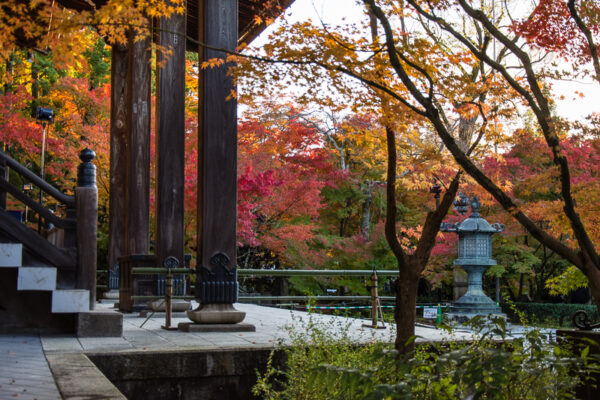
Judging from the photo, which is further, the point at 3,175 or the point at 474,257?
the point at 474,257

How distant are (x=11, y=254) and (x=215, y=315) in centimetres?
256

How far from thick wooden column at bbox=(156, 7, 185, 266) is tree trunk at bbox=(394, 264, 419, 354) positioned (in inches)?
208

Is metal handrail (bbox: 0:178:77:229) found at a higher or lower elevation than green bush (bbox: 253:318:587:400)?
higher

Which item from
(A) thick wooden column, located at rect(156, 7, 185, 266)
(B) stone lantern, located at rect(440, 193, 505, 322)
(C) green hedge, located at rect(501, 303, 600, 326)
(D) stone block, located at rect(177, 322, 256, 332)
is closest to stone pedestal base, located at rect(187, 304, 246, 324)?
(D) stone block, located at rect(177, 322, 256, 332)

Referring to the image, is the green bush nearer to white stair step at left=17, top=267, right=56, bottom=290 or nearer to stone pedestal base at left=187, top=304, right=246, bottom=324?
stone pedestal base at left=187, top=304, right=246, bottom=324

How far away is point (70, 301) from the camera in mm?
7449

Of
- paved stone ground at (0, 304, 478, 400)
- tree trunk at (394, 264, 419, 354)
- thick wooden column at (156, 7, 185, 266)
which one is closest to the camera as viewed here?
paved stone ground at (0, 304, 478, 400)

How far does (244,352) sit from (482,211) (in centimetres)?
1860

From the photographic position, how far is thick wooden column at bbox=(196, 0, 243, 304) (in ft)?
27.6

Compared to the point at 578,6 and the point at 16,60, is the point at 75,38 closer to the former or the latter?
the point at 578,6

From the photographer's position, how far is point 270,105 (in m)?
22.6

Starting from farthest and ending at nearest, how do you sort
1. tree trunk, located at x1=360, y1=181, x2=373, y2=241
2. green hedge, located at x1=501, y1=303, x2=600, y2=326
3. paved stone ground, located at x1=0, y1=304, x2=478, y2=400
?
tree trunk, located at x1=360, y1=181, x2=373, y2=241, green hedge, located at x1=501, y1=303, x2=600, y2=326, paved stone ground, located at x1=0, y1=304, x2=478, y2=400

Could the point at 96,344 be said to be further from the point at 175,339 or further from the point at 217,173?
the point at 217,173

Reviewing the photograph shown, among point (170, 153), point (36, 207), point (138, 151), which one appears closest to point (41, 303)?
point (36, 207)
